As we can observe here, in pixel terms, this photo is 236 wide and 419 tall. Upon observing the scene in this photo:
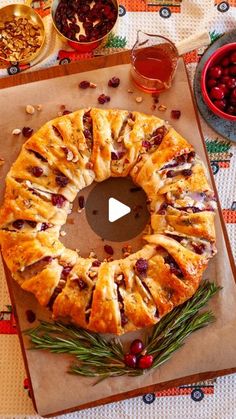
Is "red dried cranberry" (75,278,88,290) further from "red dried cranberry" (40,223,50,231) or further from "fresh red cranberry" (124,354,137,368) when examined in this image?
"fresh red cranberry" (124,354,137,368)

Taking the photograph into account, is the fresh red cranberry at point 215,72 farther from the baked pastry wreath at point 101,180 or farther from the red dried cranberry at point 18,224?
the red dried cranberry at point 18,224

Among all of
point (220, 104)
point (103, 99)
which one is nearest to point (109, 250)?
point (103, 99)

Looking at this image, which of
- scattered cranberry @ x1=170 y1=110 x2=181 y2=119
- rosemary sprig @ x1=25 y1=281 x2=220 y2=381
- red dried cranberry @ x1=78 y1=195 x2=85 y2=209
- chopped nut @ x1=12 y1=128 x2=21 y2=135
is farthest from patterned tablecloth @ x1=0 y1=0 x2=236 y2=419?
red dried cranberry @ x1=78 y1=195 x2=85 y2=209

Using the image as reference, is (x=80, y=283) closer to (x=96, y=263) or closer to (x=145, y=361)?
(x=96, y=263)

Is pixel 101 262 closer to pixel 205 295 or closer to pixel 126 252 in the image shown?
pixel 126 252

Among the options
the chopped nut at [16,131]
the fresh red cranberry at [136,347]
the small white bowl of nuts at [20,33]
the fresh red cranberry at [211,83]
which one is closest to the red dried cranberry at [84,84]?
the small white bowl of nuts at [20,33]

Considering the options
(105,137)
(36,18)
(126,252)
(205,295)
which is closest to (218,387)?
(205,295)
